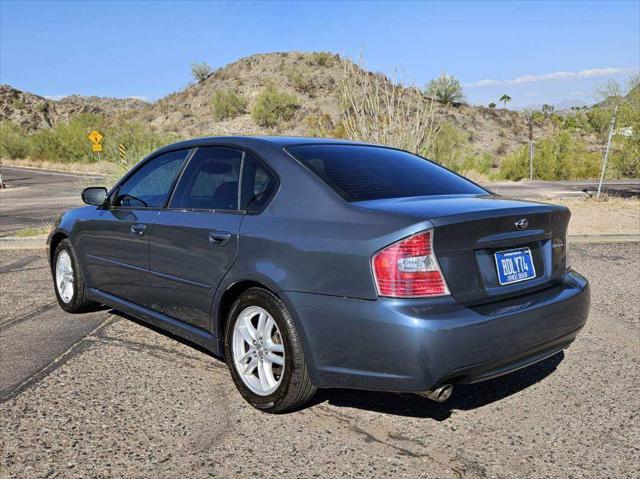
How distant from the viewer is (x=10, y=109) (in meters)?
94.1

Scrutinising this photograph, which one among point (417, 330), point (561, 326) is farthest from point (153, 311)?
point (561, 326)

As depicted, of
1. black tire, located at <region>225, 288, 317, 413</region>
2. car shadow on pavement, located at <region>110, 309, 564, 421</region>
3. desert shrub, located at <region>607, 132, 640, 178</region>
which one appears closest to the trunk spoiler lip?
black tire, located at <region>225, 288, 317, 413</region>

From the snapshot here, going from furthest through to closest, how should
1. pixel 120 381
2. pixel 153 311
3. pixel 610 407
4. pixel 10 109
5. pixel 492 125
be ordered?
pixel 10 109 → pixel 492 125 → pixel 153 311 → pixel 120 381 → pixel 610 407

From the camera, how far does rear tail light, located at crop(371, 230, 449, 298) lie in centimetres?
276

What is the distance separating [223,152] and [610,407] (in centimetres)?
283

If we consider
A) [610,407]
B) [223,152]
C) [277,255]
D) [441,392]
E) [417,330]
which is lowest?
[610,407]

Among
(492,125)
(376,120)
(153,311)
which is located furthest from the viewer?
(492,125)

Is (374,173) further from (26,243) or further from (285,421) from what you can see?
(26,243)

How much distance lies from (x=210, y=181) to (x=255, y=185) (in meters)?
0.50

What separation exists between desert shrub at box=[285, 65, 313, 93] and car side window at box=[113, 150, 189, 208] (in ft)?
213

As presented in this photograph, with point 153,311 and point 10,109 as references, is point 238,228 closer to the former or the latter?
point 153,311

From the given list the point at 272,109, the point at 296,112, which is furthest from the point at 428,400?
the point at 296,112

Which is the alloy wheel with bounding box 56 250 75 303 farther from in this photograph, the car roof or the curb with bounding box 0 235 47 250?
the curb with bounding box 0 235 47 250

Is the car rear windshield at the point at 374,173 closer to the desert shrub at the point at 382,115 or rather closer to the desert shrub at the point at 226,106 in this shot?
the desert shrub at the point at 382,115
